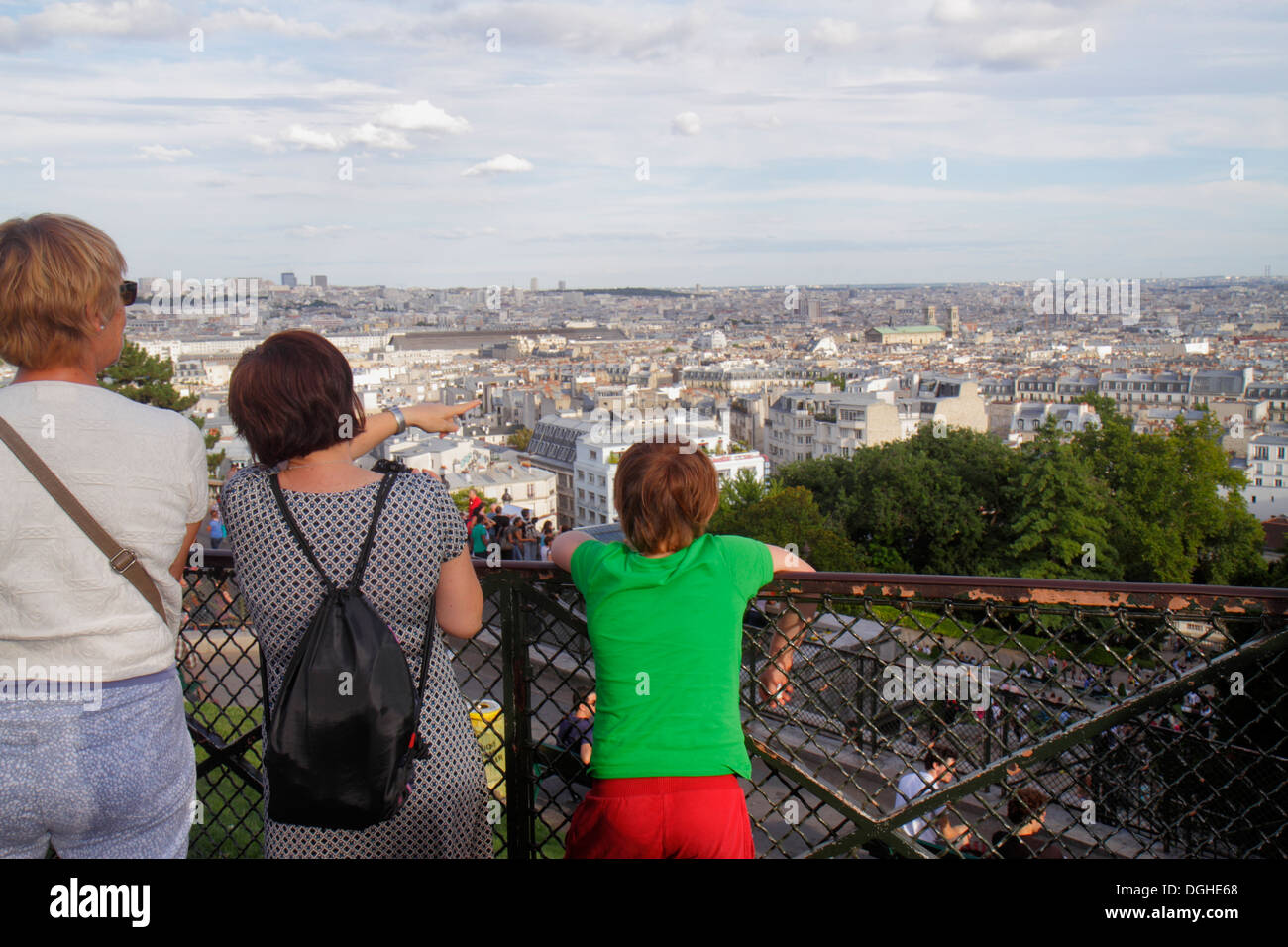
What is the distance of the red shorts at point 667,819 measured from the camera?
6.04ft

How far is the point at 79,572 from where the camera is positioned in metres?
1.63

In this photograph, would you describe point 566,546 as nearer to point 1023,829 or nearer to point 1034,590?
point 1034,590

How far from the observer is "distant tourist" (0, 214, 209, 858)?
1.62 meters

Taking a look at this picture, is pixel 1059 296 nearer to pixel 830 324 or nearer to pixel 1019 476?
pixel 830 324

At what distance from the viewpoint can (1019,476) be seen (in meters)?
25.9

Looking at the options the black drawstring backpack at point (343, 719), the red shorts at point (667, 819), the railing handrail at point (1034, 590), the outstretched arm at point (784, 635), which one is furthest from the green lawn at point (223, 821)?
the outstretched arm at point (784, 635)

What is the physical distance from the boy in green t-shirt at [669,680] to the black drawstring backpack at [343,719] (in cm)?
34

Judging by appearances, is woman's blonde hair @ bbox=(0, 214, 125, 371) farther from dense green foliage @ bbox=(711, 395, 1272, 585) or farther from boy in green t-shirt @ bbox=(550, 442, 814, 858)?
dense green foliage @ bbox=(711, 395, 1272, 585)

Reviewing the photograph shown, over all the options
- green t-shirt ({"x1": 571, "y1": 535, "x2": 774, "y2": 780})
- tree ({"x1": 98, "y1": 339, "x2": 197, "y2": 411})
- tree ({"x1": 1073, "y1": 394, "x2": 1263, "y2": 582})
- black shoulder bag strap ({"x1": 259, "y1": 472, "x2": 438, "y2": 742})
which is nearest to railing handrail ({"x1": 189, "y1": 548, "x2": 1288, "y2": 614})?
green t-shirt ({"x1": 571, "y1": 535, "x2": 774, "y2": 780})

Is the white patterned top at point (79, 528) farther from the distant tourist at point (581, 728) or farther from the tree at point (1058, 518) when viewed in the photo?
the tree at point (1058, 518)

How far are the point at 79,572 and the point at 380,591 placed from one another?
0.44 meters

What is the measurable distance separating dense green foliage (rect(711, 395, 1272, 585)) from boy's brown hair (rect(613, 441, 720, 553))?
72.6ft

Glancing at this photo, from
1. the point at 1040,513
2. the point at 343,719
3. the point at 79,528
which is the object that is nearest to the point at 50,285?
the point at 79,528
